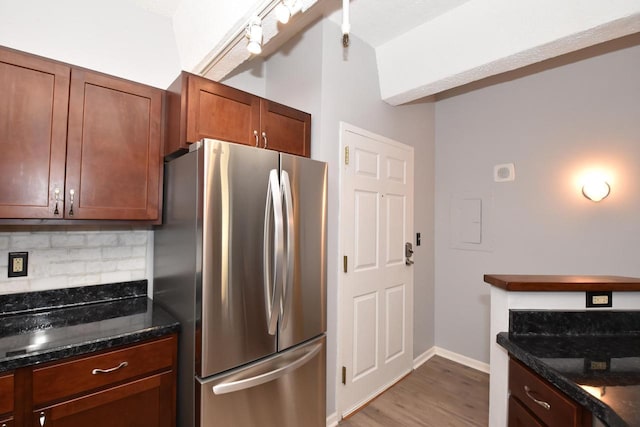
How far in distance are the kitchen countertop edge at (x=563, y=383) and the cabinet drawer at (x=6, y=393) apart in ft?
6.44

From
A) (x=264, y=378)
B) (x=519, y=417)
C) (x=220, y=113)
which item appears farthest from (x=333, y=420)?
(x=220, y=113)

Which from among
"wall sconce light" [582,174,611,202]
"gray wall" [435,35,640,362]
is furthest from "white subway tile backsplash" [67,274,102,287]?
"wall sconce light" [582,174,611,202]

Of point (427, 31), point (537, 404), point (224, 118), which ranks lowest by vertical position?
point (537, 404)

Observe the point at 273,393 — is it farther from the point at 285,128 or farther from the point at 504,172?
the point at 504,172

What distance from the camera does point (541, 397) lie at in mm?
1104

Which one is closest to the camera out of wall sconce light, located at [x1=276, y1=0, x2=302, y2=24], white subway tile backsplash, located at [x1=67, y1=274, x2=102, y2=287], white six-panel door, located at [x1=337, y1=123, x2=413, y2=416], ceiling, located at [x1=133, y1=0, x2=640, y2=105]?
wall sconce light, located at [x1=276, y1=0, x2=302, y2=24]

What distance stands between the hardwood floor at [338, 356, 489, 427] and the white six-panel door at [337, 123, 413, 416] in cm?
9

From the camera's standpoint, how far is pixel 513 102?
2.75 metres

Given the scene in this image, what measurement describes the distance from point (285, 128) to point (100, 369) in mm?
1589

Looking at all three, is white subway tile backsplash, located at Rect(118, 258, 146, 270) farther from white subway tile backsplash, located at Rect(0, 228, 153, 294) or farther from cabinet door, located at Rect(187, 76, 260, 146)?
cabinet door, located at Rect(187, 76, 260, 146)

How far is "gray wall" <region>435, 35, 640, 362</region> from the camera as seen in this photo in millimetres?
2242

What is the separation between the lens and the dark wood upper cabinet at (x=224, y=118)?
5.21 feet

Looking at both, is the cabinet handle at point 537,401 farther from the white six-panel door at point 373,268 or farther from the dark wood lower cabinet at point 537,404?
the white six-panel door at point 373,268

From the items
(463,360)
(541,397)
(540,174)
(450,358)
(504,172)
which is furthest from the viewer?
(450,358)
